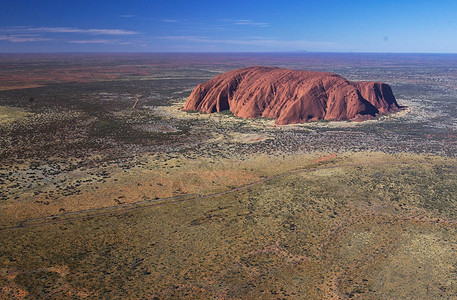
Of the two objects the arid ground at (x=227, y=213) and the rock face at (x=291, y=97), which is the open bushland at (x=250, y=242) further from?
the rock face at (x=291, y=97)

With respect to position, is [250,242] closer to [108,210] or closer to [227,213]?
[227,213]

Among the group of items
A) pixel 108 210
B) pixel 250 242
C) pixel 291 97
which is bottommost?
pixel 250 242

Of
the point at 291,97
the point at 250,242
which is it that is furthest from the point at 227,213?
the point at 291,97

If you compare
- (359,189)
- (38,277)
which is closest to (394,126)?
(359,189)

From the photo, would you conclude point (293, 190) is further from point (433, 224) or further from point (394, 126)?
point (394, 126)

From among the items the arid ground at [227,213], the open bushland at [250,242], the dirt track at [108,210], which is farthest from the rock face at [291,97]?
the dirt track at [108,210]

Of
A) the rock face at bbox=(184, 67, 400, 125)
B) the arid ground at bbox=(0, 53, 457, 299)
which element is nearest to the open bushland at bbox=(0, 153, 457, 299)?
the arid ground at bbox=(0, 53, 457, 299)
